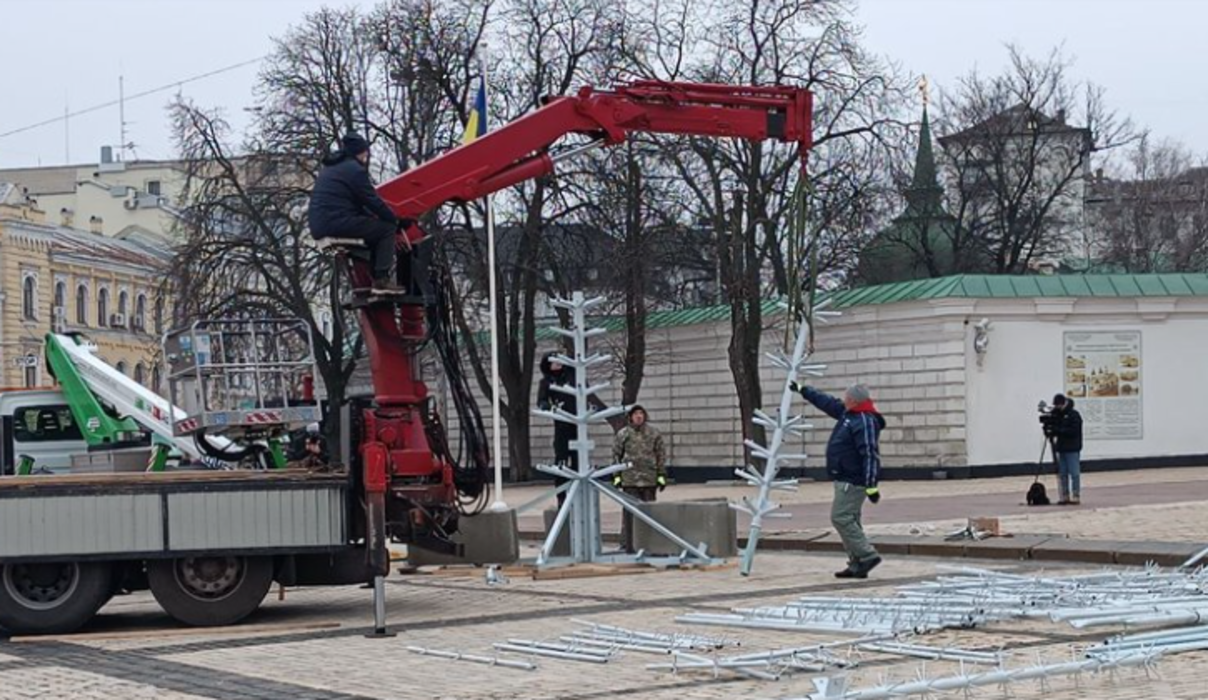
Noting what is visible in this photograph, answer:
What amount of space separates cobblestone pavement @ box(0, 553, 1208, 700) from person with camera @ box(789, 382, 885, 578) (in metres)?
0.32

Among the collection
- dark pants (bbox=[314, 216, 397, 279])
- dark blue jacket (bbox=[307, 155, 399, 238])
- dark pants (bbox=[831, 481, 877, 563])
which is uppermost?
dark blue jacket (bbox=[307, 155, 399, 238])

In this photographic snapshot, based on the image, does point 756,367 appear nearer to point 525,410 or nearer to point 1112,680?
point 525,410

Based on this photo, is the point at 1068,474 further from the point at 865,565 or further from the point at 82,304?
the point at 82,304

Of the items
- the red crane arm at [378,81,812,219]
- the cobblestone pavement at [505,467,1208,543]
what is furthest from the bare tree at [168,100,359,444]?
the red crane arm at [378,81,812,219]

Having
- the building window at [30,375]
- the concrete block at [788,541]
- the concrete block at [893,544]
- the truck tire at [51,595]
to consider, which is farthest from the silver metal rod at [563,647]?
the building window at [30,375]

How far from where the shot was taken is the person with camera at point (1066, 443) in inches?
1213

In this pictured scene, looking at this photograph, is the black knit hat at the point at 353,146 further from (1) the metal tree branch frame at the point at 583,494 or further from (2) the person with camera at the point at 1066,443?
(2) the person with camera at the point at 1066,443

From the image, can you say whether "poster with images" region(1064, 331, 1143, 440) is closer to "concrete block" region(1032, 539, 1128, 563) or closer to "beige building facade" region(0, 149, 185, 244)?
"concrete block" region(1032, 539, 1128, 563)

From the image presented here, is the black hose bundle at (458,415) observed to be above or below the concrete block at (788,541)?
above

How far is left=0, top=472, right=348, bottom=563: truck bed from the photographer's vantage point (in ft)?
50.4

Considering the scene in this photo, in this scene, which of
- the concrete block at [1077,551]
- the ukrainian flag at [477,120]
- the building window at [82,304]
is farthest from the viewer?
the building window at [82,304]

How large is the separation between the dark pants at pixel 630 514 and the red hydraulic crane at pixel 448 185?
4688mm

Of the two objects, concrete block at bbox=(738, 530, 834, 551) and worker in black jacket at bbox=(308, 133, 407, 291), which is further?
concrete block at bbox=(738, 530, 834, 551)

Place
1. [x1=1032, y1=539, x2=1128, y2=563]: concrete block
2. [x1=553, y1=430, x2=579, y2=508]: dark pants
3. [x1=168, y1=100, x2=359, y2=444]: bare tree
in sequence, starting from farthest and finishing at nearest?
[x1=168, y1=100, x2=359, y2=444]: bare tree < [x1=553, y1=430, x2=579, y2=508]: dark pants < [x1=1032, y1=539, x2=1128, y2=563]: concrete block
